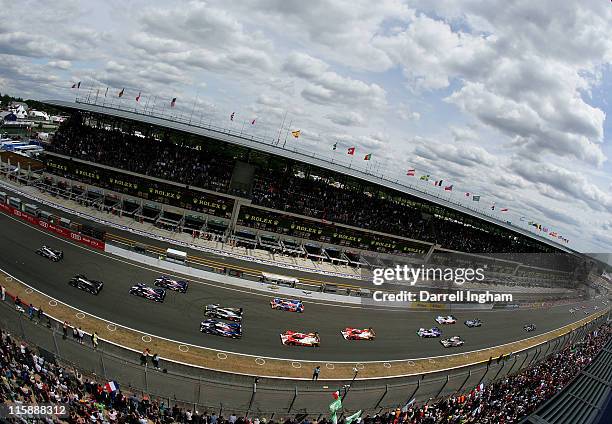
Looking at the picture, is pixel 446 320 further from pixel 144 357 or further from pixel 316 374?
pixel 144 357

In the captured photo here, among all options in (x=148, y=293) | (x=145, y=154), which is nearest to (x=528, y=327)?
(x=148, y=293)

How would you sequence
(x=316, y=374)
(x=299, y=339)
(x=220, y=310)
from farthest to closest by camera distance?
(x=220, y=310)
(x=299, y=339)
(x=316, y=374)

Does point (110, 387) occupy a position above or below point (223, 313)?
below

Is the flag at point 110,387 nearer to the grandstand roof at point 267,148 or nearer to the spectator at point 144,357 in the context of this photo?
the spectator at point 144,357

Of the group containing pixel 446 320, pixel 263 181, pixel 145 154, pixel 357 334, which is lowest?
pixel 357 334

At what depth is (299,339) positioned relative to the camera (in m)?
28.2

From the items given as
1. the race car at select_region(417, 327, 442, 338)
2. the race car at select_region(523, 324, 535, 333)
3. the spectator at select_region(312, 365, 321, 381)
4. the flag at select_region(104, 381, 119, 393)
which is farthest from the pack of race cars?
the race car at select_region(523, 324, 535, 333)

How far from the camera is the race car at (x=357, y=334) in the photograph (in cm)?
3100

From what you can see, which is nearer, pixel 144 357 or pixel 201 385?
pixel 201 385

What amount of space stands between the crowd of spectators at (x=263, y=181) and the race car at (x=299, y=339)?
23.2 m

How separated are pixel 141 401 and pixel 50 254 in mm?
22037

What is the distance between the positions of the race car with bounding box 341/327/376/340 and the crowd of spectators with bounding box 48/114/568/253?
69.6 ft

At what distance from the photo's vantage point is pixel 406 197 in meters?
57.8

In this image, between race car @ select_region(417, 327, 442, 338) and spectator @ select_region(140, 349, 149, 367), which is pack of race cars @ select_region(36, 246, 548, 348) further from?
spectator @ select_region(140, 349, 149, 367)
